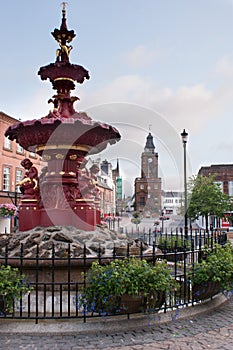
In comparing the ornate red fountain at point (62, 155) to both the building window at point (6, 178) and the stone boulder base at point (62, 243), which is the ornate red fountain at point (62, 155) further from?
the building window at point (6, 178)

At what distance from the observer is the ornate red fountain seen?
8727 millimetres

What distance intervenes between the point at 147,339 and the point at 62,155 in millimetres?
5523

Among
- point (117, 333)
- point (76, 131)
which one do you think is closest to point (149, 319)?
point (117, 333)

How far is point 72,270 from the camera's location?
6.83 metres

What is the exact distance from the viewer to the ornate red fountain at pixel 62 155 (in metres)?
8.73

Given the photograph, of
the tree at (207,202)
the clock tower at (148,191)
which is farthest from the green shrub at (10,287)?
the clock tower at (148,191)

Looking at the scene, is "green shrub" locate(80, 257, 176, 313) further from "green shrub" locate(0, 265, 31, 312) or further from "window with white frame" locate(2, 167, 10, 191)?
"window with white frame" locate(2, 167, 10, 191)

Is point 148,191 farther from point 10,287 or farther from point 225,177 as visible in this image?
point 10,287

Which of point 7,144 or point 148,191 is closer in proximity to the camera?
point 7,144

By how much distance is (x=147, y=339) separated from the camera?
5.08 meters

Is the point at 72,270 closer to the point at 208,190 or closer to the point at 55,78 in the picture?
the point at 55,78

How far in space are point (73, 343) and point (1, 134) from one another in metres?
30.7

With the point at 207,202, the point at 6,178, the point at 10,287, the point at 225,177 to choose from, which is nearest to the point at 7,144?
the point at 6,178

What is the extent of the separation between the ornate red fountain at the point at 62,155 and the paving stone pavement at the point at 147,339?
154 inches
